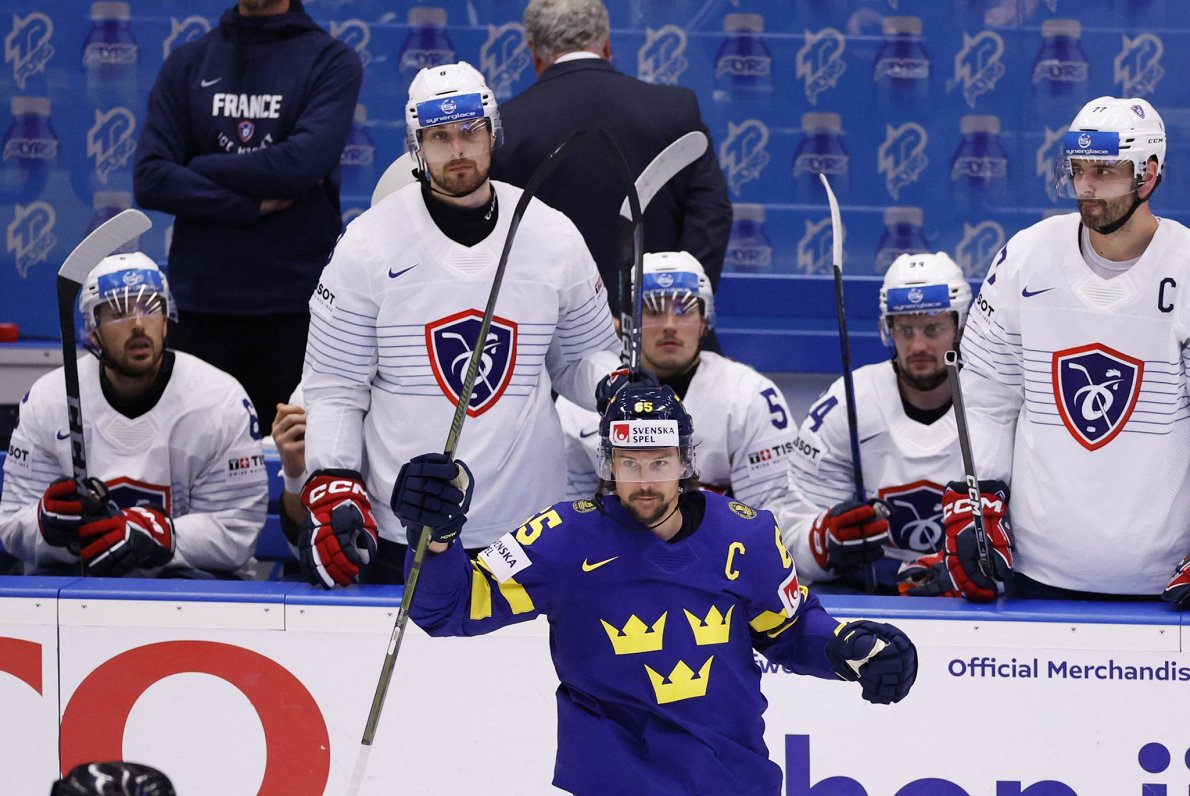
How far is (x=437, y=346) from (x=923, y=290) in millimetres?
1312

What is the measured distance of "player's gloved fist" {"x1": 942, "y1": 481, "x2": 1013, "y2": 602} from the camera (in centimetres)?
346

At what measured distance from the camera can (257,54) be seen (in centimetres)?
466

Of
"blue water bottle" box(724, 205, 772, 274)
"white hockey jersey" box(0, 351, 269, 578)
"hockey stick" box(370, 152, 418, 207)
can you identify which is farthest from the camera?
"blue water bottle" box(724, 205, 772, 274)

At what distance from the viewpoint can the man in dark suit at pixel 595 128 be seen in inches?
173

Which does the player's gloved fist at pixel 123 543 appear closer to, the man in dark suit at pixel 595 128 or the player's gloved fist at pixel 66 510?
the player's gloved fist at pixel 66 510

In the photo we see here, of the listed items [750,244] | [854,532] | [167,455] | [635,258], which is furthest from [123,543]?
[750,244]

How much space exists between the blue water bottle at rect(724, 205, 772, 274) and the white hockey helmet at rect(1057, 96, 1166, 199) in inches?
135

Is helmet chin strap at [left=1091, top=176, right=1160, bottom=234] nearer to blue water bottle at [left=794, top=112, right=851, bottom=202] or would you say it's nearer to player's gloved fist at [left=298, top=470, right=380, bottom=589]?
player's gloved fist at [left=298, top=470, right=380, bottom=589]

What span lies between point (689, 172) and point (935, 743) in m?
1.75

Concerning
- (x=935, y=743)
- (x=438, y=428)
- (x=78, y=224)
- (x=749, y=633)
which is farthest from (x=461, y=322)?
(x=78, y=224)

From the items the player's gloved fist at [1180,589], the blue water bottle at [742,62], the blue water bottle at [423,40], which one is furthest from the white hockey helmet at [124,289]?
the blue water bottle at [742,62]

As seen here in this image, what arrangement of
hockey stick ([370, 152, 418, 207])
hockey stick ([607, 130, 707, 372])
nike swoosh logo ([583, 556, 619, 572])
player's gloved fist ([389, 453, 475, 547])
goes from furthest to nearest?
hockey stick ([370, 152, 418, 207])
hockey stick ([607, 130, 707, 372])
nike swoosh logo ([583, 556, 619, 572])
player's gloved fist ([389, 453, 475, 547])

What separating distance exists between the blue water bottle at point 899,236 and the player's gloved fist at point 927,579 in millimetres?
2974

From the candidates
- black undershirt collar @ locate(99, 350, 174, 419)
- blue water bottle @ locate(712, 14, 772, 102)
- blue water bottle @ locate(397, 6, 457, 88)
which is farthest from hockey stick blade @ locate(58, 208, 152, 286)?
blue water bottle @ locate(712, 14, 772, 102)
